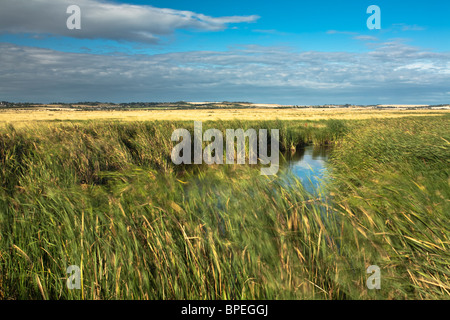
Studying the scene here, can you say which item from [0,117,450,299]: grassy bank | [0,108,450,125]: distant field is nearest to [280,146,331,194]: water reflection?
[0,117,450,299]: grassy bank

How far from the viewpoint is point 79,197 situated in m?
4.45

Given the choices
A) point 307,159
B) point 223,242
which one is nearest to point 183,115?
point 307,159

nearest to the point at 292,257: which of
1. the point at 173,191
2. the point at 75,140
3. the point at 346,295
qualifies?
the point at 346,295

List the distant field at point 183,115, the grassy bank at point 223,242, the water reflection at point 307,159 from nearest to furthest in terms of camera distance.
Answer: the grassy bank at point 223,242 < the water reflection at point 307,159 < the distant field at point 183,115

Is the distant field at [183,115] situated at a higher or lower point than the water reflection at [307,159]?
higher

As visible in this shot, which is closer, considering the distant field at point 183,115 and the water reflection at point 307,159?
the water reflection at point 307,159

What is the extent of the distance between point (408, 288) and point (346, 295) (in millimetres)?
691

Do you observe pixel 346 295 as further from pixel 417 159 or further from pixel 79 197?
pixel 417 159

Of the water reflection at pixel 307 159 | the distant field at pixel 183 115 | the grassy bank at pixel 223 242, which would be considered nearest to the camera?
the grassy bank at pixel 223 242

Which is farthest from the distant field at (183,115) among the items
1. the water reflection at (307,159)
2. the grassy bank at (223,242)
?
the grassy bank at (223,242)

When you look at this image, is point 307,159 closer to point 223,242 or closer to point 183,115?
point 223,242

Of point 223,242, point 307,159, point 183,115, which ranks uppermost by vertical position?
point 183,115

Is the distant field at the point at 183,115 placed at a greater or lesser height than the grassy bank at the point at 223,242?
greater

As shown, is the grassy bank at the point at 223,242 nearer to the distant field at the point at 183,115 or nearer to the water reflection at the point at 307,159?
the water reflection at the point at 307,159
